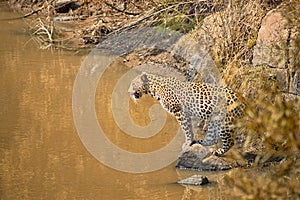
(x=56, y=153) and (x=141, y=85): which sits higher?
(x=141, y=85)

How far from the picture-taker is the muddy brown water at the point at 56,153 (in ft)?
24.6

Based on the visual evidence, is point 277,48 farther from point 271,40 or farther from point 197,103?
point 197,103

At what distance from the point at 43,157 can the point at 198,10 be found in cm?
440

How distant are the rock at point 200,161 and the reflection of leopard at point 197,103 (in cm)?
16

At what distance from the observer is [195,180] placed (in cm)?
764

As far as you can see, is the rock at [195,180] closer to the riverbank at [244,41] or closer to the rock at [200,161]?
the rock at [200,161]

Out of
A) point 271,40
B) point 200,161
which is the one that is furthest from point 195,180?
point 271,40

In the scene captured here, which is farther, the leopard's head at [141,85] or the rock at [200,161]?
the leopard's head at [141,85]

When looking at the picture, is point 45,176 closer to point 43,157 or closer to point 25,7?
point 43,157

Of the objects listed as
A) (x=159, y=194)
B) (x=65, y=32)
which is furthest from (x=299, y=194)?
(x=65, y=32)

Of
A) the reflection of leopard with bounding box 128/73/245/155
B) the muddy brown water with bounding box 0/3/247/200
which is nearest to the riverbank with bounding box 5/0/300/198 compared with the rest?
the reflection of leopard with bounding box 128/73/245/155

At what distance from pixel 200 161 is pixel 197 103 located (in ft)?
2.33

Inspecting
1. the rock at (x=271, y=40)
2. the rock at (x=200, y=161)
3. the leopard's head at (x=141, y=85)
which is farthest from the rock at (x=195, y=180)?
the rock at (x=271, y=40)

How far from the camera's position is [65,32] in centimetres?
1506
